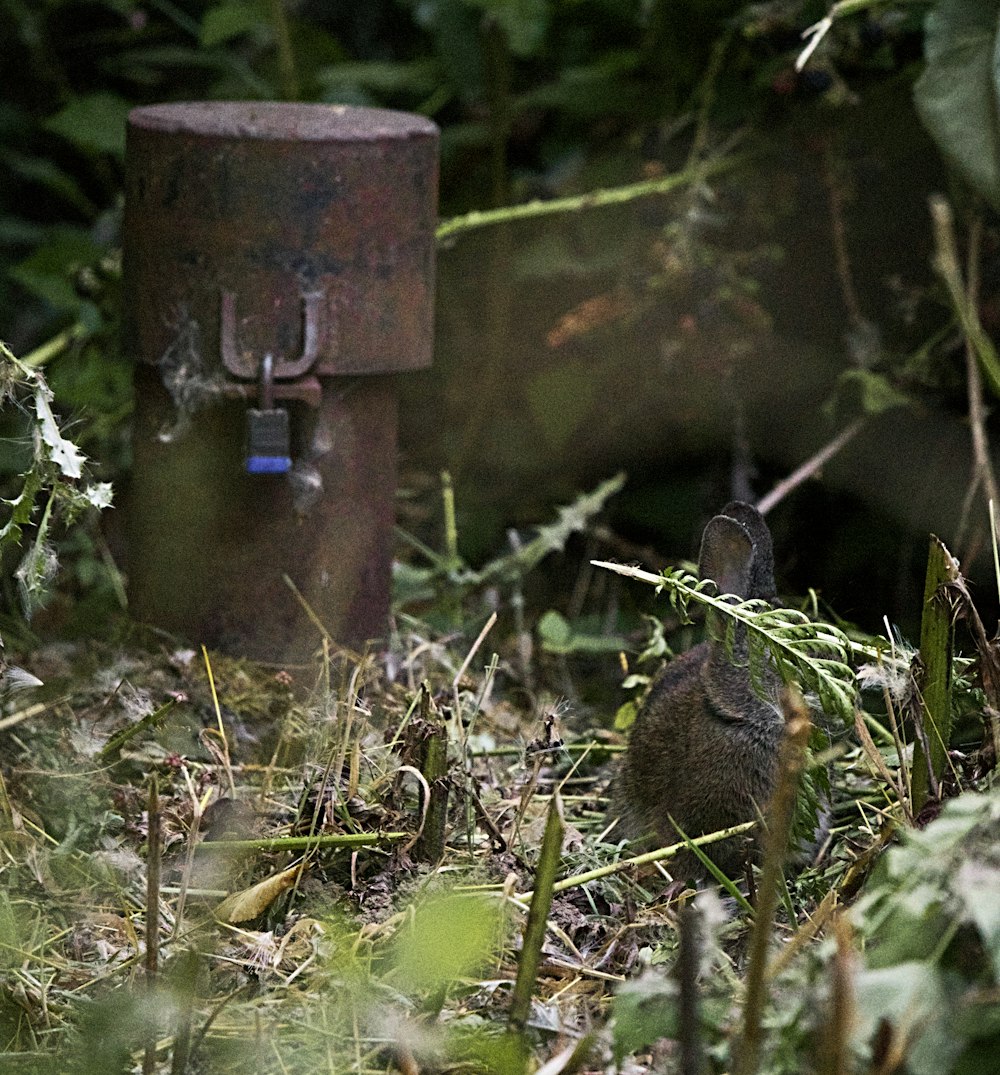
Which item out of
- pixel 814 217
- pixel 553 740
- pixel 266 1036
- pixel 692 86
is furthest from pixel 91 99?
pixel 266 1036

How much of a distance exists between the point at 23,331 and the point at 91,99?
1.26m

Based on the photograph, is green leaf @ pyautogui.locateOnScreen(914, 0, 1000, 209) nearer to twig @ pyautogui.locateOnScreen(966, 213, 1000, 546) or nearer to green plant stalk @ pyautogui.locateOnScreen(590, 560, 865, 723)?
twig @ pyautogui.locateOnScreen(966, 213, 1000, 546)

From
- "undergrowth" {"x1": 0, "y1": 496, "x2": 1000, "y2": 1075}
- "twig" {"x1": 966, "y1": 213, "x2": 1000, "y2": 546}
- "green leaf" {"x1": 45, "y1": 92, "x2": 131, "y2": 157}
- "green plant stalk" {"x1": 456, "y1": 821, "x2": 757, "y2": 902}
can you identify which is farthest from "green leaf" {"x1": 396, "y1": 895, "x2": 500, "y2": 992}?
"green leaf" {"x1": 45, "y1": 92, "x2": 131, "y2": 157}

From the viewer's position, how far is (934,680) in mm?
2037

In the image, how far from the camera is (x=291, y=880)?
84.0 inches

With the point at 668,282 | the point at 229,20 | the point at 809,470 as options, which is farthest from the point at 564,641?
the point at 229,20

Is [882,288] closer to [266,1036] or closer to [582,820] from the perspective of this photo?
[582,820]

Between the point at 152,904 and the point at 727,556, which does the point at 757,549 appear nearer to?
the point at 727,556

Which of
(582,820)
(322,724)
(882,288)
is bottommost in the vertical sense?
(582,820)

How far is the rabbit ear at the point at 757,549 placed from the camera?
2.21 m

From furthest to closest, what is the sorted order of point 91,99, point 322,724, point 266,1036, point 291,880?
point 91,99, point 322,724, point 291,880, point 266,1036

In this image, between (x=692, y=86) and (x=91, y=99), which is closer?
(x=692, y=86)

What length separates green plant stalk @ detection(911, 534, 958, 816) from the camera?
6.59 feet

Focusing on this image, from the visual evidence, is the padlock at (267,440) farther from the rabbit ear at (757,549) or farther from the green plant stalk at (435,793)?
the rabbit ear at (757,549)
